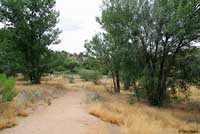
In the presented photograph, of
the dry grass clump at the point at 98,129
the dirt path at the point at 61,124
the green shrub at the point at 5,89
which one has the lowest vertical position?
the dry grass clump at the point at 98,129

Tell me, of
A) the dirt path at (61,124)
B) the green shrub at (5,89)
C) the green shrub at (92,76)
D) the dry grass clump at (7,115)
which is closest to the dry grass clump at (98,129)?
the dirt path at (61,124)

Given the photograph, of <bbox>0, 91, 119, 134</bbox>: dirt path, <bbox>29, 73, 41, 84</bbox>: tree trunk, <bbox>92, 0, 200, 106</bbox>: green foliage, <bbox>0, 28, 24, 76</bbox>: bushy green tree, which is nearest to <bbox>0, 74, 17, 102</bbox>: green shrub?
<bbox>0, 91, 119, 134</bbox>: dirt path

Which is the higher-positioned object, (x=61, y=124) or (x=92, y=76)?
(x=92, y=76)

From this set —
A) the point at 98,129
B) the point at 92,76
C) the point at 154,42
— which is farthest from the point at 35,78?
the point at 92,76

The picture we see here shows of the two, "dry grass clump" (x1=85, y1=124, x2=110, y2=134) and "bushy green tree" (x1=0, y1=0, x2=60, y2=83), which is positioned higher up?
"bushy green tree" (x1=0, y1=0, x2=60, y2=83)

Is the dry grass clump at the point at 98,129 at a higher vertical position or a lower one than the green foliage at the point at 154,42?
lower

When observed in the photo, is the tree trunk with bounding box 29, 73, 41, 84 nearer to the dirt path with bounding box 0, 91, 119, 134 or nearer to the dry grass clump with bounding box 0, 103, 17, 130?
the dirt path with bounding box 0, 91, 119, 134

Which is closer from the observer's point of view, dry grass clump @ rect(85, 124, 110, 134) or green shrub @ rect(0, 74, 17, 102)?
dry grass clump @ rect(85, 124, 110, 134)

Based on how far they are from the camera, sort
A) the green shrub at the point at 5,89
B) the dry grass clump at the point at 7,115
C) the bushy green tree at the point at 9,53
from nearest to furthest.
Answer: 1. the dry grass clump at the point at 7,115
2. the green shrub at the point at 5,89
3. the bushy green tree at the point at 9,53

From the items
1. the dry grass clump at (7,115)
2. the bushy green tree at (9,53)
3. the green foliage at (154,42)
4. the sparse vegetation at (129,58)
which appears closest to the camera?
the dry grass clump at (7,115)

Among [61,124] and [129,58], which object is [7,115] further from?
[129,58]

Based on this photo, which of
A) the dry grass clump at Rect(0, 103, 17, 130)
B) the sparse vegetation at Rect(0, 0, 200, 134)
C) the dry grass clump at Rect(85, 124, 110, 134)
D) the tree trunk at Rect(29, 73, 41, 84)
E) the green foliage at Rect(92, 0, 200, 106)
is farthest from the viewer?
the tree trunk at Rect(29, 73, 41, 84)

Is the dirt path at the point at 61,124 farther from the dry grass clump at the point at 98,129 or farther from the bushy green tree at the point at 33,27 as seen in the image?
the bushy green tree at the point at 33,27

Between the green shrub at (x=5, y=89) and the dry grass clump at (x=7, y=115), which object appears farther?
the green shrub at (x=5, y=89)
